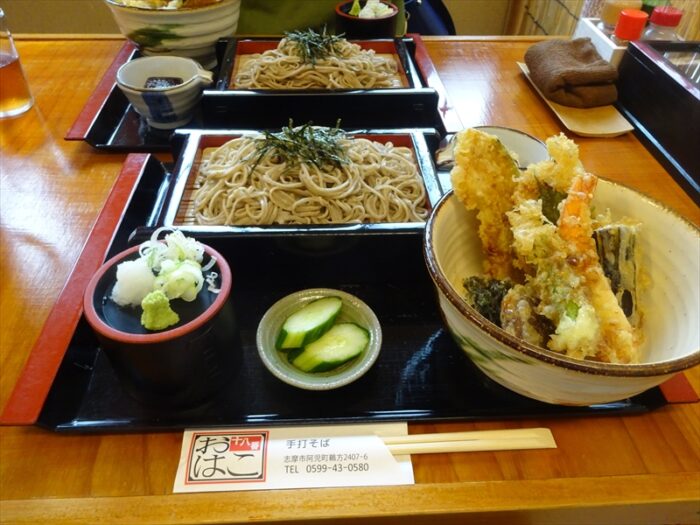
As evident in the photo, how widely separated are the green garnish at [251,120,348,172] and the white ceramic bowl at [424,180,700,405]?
0.51 m

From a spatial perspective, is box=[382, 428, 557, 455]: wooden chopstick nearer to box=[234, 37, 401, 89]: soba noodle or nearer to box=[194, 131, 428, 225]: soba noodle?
box=[194, 131, 428, 225]: soba noodle

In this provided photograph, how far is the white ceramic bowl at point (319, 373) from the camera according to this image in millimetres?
963

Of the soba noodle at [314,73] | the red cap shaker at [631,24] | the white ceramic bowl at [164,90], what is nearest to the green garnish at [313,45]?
the soba noodle at [314,73]

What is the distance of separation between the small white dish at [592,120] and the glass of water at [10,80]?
1.99 m

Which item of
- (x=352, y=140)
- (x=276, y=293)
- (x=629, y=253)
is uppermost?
(x=629, y=253)

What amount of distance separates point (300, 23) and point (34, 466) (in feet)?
7.13

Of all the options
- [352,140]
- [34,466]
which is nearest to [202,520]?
[34,466]

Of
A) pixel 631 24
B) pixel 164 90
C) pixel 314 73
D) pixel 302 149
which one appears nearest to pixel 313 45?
pixel 314 73

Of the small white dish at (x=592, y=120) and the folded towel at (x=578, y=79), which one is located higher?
the folded towel at (x=578, y=79)

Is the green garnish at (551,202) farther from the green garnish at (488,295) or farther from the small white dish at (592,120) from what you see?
the small white dish at (592,120)

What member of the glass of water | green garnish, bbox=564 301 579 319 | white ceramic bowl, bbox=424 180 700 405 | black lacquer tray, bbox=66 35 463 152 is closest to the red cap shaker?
black lacquer tray, bbox=66 35 463 152

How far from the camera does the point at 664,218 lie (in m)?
0.97

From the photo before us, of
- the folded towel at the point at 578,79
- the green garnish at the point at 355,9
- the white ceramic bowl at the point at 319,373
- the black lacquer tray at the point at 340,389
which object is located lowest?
the black lacquer tray at the point at 340,389

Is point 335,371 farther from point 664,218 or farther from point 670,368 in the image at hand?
point 664,218
